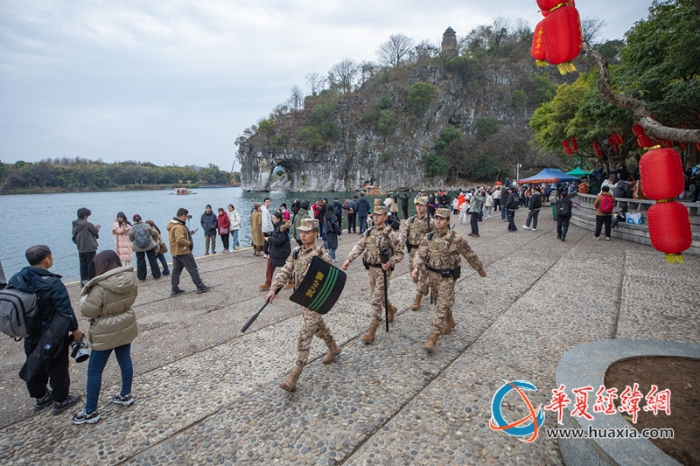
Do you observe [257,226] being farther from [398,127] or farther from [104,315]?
[398,127]

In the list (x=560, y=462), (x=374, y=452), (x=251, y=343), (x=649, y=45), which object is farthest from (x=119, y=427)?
(x=649, y=45)

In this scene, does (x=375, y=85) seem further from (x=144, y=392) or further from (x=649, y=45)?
(x=144, y=392)

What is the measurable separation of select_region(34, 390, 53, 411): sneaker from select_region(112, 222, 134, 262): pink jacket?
211 inches

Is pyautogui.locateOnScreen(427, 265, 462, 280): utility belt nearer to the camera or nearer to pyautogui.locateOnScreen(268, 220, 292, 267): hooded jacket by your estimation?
pyautogui.locateOnScreen(268, 220, 292, 267): hooded jacket

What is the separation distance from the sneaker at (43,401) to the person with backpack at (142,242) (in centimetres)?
513

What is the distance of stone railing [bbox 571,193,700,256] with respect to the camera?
877 cm

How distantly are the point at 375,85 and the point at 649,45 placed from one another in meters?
80.8

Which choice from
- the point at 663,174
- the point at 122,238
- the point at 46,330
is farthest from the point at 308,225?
the point at 122,238

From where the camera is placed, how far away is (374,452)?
275cm

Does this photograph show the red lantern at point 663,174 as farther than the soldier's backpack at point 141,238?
No

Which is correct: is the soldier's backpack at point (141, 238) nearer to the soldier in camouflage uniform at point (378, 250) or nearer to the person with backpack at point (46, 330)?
the person with backpack at point (46, 330)

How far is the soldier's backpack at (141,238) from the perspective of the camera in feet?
26.5

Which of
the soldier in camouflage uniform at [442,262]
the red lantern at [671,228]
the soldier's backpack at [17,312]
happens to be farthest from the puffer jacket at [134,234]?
the red lantern at [671,228]

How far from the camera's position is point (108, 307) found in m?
3.15
